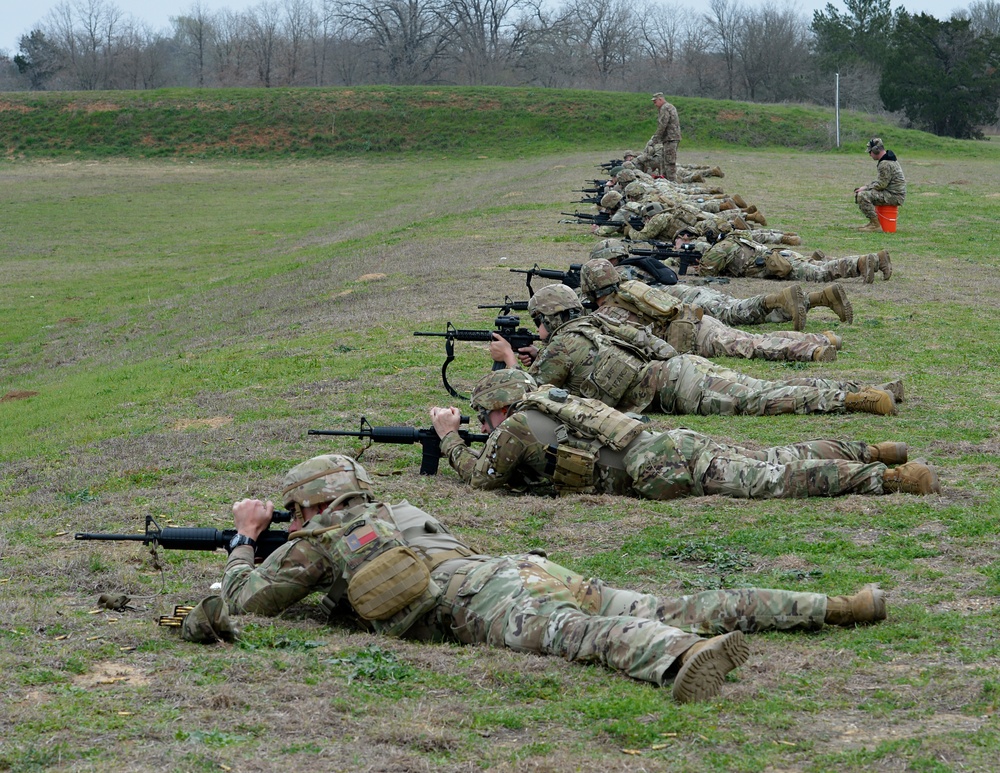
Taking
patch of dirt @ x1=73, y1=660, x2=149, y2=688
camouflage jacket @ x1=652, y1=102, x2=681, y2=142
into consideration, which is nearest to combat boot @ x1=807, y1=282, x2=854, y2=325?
patch of dirt @ x1=73, y1=660, x2=149, y2=688

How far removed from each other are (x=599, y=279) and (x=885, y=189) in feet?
47.3

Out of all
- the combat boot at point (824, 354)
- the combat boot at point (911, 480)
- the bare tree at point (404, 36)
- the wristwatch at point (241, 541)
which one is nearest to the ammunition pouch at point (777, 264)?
the combat boot at point (824, 354)

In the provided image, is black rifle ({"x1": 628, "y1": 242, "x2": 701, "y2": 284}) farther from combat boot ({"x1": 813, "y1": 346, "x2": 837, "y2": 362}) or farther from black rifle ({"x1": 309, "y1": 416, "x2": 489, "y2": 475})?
black rifle ({"x1": 309, "y1": 416, "x2": 489, "y2": 475})

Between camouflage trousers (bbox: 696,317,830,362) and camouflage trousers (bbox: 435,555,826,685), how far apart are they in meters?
7.59

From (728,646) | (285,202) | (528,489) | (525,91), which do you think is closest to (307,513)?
(728,646)

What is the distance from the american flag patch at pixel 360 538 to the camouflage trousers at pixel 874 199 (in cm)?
2085

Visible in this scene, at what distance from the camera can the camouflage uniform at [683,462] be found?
8.22 metres

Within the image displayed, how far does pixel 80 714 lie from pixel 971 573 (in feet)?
15.7

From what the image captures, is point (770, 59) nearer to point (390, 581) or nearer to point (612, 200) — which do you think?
point (612, 200)

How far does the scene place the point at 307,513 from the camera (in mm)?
6281

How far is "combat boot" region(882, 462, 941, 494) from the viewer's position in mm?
8094

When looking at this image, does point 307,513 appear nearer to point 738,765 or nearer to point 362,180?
point 738,765

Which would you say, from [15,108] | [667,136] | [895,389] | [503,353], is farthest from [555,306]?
[15,108]

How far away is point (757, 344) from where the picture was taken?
13.2 meters
